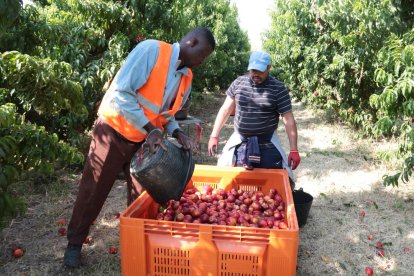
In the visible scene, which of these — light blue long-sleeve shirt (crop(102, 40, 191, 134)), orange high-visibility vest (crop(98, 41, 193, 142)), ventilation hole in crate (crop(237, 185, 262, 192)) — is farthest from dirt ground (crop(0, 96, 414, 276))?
light blue long-sleeve shirt (crop(102, 40, 191, 134))

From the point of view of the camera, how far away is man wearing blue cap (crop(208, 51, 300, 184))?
3.40m

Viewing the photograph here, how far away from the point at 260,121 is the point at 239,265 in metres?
1.67

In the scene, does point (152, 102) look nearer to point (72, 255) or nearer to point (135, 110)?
point (135, 110)

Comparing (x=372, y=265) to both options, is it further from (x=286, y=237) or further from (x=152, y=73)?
(x=152, y=73)

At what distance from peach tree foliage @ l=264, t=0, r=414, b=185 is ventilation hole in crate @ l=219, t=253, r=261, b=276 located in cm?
252

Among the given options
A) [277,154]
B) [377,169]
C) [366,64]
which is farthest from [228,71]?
[277,154]

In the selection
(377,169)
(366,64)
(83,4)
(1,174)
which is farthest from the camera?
(366,64)

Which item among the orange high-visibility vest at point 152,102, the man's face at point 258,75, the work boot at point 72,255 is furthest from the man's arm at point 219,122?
the work boot at point 72,255

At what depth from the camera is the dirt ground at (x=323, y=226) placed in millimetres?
3125

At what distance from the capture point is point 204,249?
2.07 m

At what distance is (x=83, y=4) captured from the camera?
16.4 feet

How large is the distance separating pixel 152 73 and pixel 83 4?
10.1 feet

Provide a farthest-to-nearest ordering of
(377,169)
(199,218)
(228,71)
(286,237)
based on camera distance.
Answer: (228,71), (377,169), (199,218), (286,237)

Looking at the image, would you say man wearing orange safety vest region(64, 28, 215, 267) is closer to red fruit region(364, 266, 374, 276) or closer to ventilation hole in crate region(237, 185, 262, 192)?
ventilation hole in crate region(237, 185, 262, 192)
